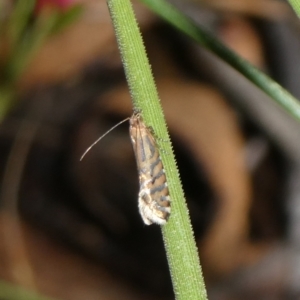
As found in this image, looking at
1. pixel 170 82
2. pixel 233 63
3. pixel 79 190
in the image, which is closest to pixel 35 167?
pixel 79 190

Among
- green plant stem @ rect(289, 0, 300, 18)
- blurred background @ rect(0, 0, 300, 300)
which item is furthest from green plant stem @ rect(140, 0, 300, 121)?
blurred background @ rect(0, 0, 300, 300)

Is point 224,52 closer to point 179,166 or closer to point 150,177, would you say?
point 150,177

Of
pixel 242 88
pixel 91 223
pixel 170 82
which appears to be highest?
pixel 170 82

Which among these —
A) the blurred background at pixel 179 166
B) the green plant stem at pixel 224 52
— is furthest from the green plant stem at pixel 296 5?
the blurred background at pixel 179 166

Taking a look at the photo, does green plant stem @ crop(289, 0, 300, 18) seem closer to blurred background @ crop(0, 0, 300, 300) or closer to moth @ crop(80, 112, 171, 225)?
moth @ crop(80, 112, 171, 225)

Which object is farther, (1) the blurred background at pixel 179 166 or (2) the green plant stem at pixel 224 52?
(1) the blurred background at pixel 179 166

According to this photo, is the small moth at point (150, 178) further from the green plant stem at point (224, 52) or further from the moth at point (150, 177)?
the green plant stem at point (224, 52)

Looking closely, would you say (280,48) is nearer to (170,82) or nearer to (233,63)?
(170,82)
